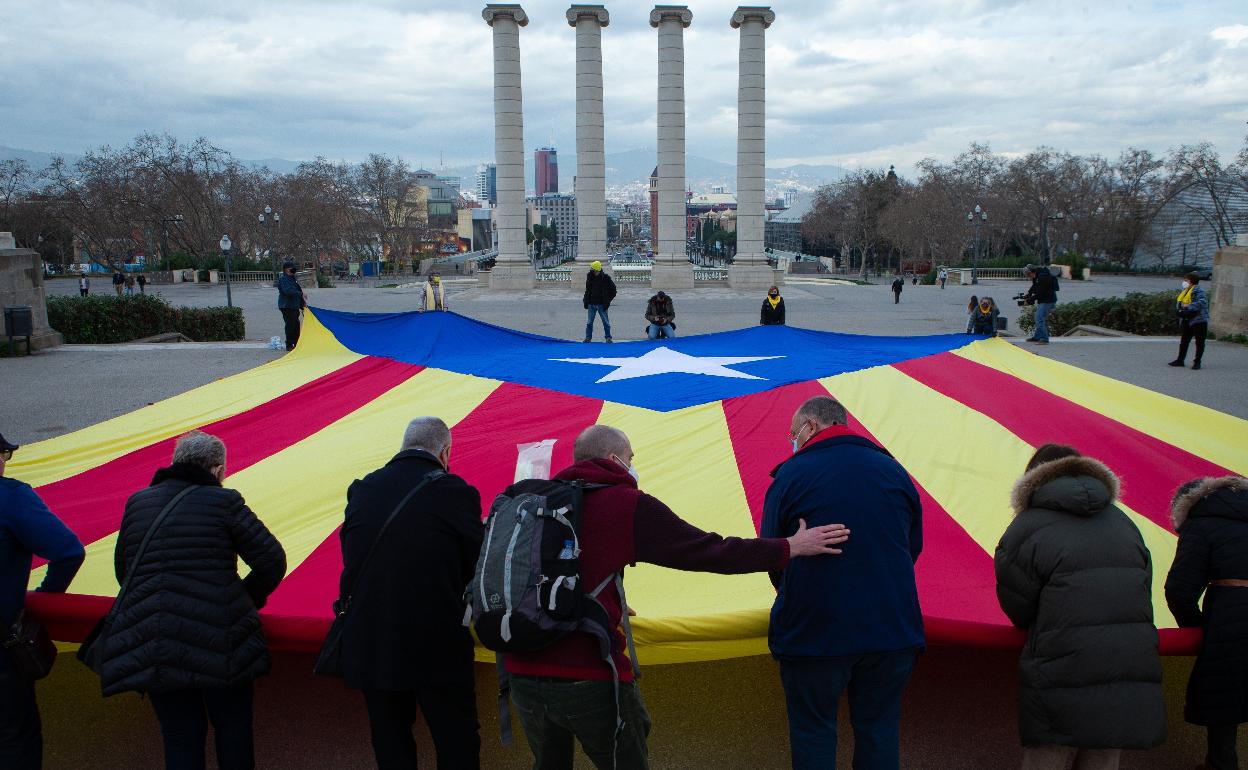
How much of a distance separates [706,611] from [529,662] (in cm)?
110

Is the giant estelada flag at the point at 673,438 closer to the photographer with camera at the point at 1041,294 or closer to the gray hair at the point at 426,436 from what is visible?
the gray hair at the point at 426,436

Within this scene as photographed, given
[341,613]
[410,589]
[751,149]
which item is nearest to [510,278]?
[751,149]

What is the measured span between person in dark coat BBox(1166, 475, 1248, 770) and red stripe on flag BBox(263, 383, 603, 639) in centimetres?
313

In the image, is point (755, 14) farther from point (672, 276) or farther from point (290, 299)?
point (290, 299)

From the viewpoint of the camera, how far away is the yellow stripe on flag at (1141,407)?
223 inches

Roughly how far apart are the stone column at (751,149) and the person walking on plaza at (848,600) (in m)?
34.5

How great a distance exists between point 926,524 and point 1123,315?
1702cm

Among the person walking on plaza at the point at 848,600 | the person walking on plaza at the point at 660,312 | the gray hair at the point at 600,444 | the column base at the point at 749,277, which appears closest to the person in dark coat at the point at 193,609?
the gray hair at the point at 600,444

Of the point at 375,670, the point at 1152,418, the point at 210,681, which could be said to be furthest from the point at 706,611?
the point at 1152,418

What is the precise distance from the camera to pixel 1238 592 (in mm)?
3150

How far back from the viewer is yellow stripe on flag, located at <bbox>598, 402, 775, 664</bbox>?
3463mm

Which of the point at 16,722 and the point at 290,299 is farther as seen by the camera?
the point at 290,299

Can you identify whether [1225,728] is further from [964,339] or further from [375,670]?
[964,339]

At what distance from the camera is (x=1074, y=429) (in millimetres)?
5805
